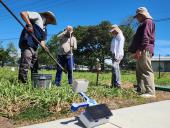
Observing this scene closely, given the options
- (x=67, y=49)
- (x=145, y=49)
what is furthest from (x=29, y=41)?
(x=145, y=49)

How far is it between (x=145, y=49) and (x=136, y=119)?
8.00 feet

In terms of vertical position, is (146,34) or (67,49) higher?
(146,34)

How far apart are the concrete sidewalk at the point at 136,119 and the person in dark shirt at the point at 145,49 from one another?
119 centimetres

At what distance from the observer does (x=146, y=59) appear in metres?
6.82

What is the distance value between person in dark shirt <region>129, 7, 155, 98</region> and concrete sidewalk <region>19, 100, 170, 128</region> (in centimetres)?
119

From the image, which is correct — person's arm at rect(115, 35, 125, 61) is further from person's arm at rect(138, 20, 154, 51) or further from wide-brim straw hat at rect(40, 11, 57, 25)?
wide-brim straw hat at rect(40, 11, 57, 25)

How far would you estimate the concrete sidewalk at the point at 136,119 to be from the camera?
4188 millimetres

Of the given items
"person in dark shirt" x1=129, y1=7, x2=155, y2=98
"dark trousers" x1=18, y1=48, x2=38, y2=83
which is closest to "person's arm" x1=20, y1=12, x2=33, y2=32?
"dark trousers" x1=18, y1=48, x2=38, y2=83

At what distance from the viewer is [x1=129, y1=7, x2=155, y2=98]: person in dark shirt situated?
6754 millimetres

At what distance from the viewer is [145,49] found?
675cm

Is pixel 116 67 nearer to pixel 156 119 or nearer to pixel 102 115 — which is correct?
pixel 156 119

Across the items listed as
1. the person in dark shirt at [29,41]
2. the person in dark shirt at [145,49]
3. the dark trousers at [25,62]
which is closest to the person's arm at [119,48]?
the person in dark shirt at [145,49]

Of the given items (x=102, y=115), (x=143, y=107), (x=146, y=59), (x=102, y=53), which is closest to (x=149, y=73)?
(x=146, y=59)

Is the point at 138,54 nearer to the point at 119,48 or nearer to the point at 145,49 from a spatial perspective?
the point at 145,49
